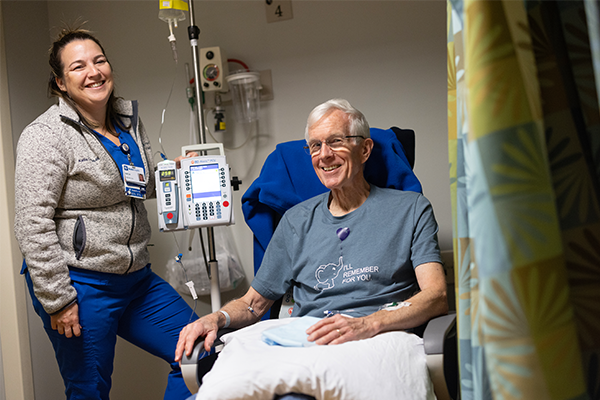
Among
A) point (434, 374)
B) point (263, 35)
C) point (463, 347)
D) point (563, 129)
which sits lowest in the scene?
point (434, 374)

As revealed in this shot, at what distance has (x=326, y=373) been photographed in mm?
1085

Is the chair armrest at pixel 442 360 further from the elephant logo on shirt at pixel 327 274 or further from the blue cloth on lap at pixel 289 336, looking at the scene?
the elephant logo on shirt at pixel 327 274

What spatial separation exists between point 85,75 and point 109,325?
3.08 feet

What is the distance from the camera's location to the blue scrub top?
73.8 inches

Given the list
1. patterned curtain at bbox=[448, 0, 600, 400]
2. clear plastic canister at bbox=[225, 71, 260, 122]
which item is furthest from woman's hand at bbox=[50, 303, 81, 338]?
patterned curtain at bbox=[448, 0, 600, 400]

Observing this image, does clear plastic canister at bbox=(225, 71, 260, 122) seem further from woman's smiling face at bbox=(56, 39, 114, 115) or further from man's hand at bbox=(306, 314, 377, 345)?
man's hand at bbox=(306, 314, 377, 345)

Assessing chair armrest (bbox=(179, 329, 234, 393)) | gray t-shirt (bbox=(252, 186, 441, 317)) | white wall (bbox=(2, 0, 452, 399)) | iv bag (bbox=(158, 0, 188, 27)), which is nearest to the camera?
chair armrest (bbox=(179, 329, 234, 393))

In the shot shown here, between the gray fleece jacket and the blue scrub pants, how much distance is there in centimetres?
6

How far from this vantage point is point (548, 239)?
453 millimetres

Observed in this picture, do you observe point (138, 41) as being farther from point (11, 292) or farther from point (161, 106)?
point (11, 292)

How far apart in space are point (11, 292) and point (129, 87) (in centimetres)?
130

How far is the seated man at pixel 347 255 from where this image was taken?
1.45 m

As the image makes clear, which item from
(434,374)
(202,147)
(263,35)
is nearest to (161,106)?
(263,35)

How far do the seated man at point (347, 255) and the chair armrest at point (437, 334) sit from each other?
3.4 inches
